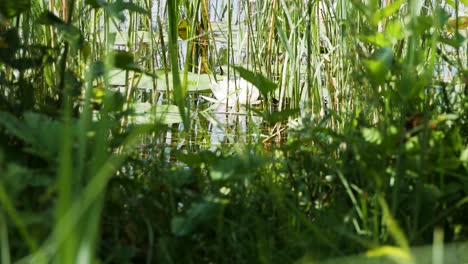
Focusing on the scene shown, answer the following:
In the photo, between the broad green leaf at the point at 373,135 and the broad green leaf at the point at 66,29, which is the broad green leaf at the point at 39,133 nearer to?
the broad green leaf at the point at 66,29

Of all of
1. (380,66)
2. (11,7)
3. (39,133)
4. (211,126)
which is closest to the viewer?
(39,133)

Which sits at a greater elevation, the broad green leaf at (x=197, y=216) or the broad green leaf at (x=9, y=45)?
the broad green leaf at (x=9, y=45)

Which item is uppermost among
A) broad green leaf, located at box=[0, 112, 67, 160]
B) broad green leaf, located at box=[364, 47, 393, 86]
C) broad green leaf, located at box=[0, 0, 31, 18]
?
broad green leaf, located at box=[0, 0, 31, 18]

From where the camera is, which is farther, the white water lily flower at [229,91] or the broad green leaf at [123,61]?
the white water lily flower at [229,91]

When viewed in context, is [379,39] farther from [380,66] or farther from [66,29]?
[66,29]

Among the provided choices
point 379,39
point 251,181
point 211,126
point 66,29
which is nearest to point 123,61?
point 66,29

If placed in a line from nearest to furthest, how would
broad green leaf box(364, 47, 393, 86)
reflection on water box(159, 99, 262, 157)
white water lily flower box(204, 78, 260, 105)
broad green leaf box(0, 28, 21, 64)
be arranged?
1. broad green leaf box(364, 47, 393, 86)
2. broad green leaf box(0, 28, 21, 64)
3. reflection on water box(159, 99, 262, 157)
4. white water lily flower box(204, 78, 260, 105)

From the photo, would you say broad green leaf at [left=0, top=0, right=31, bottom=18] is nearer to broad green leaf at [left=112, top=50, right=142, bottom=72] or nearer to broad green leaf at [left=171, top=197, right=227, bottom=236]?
broad green leaf at [left=112, top=50, right=142, bottom=72]

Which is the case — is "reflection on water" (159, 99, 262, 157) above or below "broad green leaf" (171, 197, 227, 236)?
above

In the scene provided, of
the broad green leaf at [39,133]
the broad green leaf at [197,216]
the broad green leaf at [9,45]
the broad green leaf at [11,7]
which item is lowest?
the broad green leaf at [197,216]

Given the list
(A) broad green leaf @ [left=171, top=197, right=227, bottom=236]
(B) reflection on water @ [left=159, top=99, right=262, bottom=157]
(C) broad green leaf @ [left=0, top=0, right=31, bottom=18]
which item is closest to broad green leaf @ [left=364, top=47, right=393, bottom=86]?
(A) broad green leaf @ [left=171, top=197, right=227, bottom=236]

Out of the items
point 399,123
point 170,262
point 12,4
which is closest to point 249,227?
point 170,262

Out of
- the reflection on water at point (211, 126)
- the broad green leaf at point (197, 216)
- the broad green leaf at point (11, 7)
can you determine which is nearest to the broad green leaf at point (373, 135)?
the broad green leaf at point (197, 216)

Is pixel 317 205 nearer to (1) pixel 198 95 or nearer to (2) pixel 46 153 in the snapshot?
(2) pixel 46 153
